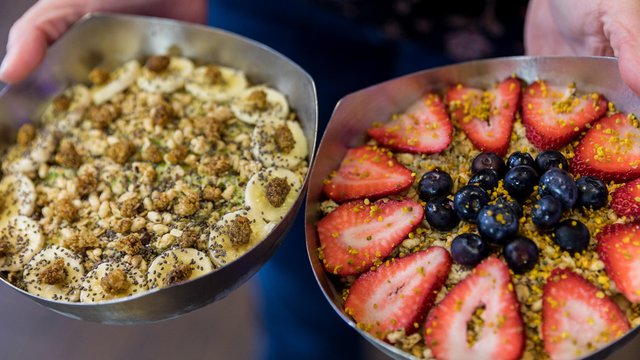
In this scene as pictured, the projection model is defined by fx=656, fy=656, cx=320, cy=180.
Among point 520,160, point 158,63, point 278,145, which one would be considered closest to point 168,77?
point 158,63

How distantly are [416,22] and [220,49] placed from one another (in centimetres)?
73

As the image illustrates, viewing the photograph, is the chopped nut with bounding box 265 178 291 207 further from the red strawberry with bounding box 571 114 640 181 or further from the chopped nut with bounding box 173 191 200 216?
the red strawberry with bounding box 571 114 640 181

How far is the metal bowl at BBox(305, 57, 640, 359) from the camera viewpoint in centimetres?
140

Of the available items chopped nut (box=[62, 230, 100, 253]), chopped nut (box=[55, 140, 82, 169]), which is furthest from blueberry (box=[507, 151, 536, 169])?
chopped nut (box=[55, 140, 82, 169])

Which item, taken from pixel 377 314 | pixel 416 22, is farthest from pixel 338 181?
pixel 416 22

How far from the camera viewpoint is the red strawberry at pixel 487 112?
143 cm

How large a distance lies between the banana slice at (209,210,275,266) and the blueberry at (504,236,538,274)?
485 millimetres

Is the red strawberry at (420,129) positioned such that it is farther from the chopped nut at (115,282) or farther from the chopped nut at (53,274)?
the chopped nut at (53,274)

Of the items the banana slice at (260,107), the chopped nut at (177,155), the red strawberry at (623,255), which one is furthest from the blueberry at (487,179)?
the chopped nut at (177,155)

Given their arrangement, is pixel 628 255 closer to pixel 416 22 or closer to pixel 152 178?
pixel 152 178

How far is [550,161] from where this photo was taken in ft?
4.25

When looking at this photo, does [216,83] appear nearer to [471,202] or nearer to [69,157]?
[69,157]

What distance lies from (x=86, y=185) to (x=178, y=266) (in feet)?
1.22

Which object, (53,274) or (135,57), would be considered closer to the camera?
(53,274)
